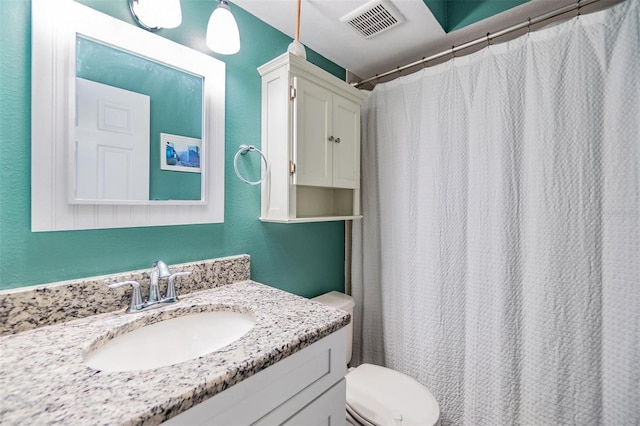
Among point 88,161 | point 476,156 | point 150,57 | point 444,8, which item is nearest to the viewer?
point 88,161

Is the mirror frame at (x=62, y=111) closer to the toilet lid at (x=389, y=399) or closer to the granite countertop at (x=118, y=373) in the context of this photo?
the granite countertop at (x=118, y=373)

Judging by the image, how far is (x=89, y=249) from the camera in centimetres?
83

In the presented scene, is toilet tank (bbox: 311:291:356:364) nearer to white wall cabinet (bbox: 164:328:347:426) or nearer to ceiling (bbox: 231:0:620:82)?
white wall cabinet (bbox: 164:328:347:426)

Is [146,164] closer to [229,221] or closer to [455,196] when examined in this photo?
[229,221]

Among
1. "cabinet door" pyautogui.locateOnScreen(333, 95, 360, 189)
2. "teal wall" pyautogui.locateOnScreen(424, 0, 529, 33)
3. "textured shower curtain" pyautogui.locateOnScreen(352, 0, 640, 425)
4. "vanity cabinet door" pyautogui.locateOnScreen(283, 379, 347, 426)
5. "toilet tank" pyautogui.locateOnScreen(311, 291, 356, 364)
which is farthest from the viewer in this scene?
"toilet tank" pyautogui.locateOnScreen(311, 291, 356, 364)

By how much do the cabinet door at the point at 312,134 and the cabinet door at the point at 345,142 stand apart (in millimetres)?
40

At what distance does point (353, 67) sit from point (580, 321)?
1754mm

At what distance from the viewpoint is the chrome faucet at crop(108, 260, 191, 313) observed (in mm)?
834

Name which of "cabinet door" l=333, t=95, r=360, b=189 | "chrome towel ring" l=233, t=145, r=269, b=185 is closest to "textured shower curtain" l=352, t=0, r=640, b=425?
"cabinet door" l=333, t=95, r=360, b=189

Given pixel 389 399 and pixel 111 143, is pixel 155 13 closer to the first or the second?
pixel 111 143

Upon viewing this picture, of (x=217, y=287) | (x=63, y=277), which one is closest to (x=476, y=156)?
(x=217, y=287)

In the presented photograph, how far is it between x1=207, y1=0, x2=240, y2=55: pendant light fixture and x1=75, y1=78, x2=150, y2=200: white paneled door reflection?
0.33 metres

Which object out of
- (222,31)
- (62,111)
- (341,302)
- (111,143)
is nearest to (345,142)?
(222,31)

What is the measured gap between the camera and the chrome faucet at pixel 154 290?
83cm
